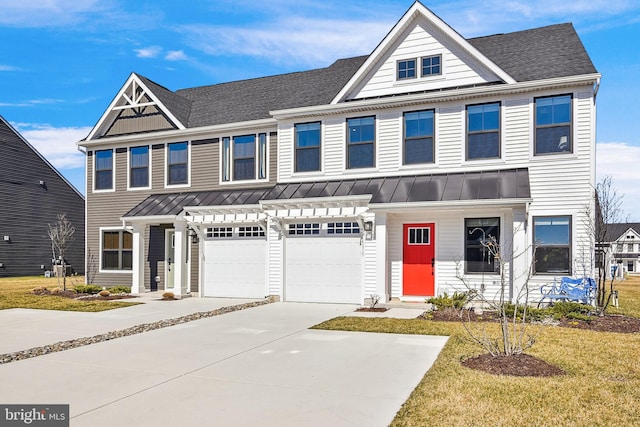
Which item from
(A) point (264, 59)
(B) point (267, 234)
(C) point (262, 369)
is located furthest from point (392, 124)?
(C) point (262, 369)

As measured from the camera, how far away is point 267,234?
16250mm

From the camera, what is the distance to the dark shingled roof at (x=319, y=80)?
14523mm

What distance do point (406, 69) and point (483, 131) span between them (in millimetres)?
3217

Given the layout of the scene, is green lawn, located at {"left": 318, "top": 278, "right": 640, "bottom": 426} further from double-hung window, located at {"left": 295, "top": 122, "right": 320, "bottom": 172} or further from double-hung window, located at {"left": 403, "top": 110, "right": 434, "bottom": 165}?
double-hung window, located at {"left": 295, "top": 122, "right": 320, "bottom": 172}

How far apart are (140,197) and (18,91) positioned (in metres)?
17.3

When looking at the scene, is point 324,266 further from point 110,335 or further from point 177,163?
point 177,163

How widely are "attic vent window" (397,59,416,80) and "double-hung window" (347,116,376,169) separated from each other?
1641 millimetres

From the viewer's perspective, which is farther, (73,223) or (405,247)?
(73,223)

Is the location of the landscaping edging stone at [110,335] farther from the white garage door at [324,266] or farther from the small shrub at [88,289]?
the small shrub at [88,289]

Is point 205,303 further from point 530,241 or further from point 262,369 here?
point 530,241

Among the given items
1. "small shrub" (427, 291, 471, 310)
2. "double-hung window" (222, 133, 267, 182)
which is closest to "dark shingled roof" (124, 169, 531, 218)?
"double-hung window" (222, 133, 267, 182)

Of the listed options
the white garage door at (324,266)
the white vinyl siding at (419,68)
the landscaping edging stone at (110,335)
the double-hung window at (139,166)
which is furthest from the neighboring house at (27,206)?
the white vinyl siding at (419,68)

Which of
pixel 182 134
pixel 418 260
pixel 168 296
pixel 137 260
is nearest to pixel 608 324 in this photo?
pixel 418 260

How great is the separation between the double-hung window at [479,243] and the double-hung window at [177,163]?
1080 cm
